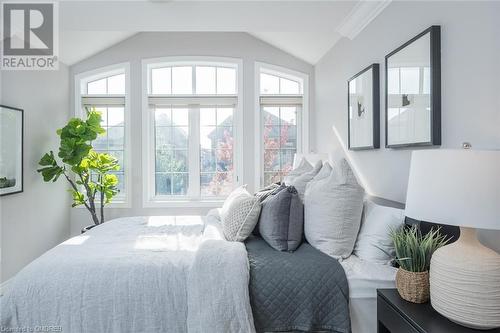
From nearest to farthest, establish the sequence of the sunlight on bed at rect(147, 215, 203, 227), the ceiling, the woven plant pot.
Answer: the woven plant pot → the ceiling → the sunlight on bed at rect(147, 215, 203, 227)

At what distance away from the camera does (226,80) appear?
468 cm

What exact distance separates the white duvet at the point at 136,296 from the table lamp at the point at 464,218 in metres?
0.85

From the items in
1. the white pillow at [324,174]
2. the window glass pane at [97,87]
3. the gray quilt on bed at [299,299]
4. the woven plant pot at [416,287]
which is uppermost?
the window glass pane at [97,87]

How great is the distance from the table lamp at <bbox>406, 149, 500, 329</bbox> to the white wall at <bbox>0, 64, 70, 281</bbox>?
3506 mm

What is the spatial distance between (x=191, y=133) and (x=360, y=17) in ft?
8.53

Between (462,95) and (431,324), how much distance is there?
1.10m

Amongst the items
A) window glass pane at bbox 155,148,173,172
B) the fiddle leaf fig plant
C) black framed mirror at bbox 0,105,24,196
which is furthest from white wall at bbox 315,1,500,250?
black framed mirror at bbox 0,105,24,196

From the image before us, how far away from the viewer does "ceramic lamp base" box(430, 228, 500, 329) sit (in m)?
1.18

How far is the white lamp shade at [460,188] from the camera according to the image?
1131 mm

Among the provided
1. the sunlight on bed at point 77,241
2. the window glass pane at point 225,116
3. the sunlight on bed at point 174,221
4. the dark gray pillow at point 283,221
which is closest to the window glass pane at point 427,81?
the dark gray pillow at point 283,221

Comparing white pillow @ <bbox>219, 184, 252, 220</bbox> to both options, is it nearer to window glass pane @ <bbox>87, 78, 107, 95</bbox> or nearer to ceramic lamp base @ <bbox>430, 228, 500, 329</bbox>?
ceramic lamp base @ <bbox>430, 228, 500, 329</bbox>

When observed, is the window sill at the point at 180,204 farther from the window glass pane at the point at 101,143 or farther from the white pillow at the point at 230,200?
the white pillow at the point at 230,200

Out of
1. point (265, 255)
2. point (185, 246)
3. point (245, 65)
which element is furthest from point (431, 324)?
point (245, 65)

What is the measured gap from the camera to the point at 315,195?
207cm
